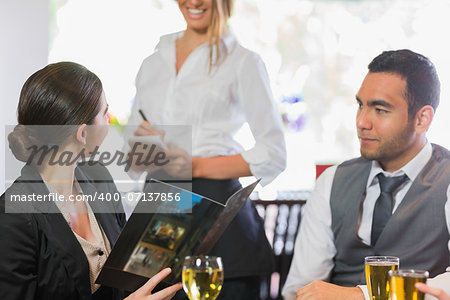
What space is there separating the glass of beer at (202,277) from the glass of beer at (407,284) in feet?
1.15

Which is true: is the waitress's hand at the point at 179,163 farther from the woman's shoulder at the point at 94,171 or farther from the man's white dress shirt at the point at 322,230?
the man's white dress shirt at the point at 322,230

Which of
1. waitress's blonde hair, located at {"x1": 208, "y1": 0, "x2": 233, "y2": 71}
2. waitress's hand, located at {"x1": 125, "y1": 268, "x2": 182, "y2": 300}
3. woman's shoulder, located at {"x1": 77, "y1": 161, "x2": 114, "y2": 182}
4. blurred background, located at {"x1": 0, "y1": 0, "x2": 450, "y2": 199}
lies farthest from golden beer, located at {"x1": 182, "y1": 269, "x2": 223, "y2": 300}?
blurred background, located at {"x1": 0, "y1": 0, "x2": 450, "y2": 199}

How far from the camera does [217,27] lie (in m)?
2.24

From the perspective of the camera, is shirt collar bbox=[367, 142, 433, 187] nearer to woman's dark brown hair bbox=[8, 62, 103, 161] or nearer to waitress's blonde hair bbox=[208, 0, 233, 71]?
waitress's blonde hair bbox=[208, 0, 233, 71]

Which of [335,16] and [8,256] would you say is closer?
[8,256]

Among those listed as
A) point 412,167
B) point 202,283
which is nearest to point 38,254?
point 202,283

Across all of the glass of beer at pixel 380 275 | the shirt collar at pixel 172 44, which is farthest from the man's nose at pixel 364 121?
the glass of beer at pixel 380 275

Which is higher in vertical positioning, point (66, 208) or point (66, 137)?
point (66, 137)

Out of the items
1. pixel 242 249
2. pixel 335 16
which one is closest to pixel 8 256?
pixel 242 249

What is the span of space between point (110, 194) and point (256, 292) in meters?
0.59

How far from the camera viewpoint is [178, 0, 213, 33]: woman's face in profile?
→ 2201mm

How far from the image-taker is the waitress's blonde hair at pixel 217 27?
222 centimetres

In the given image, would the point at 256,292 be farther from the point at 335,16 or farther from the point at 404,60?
the point at 335,16

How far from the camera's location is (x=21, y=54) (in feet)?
7.93
